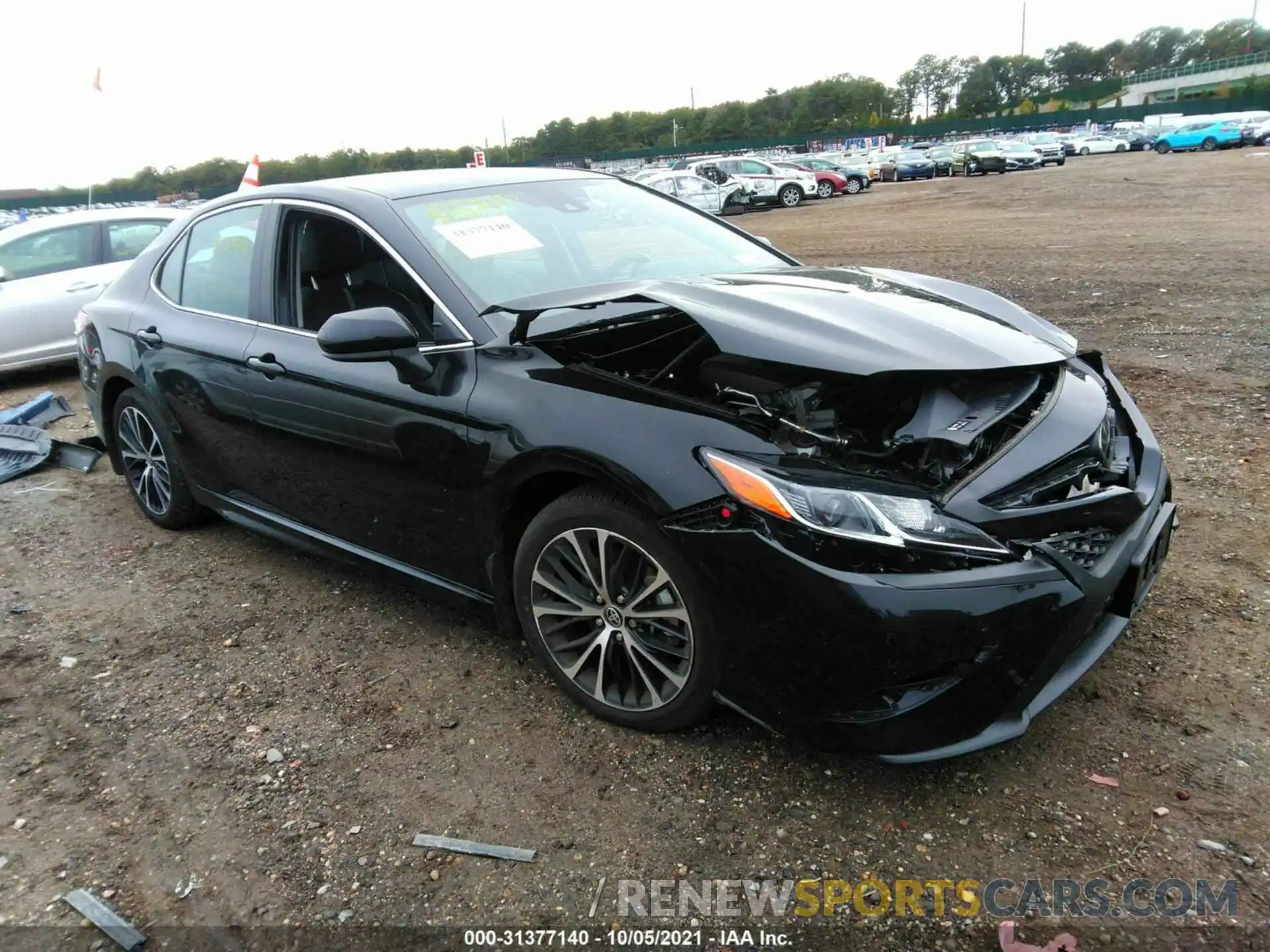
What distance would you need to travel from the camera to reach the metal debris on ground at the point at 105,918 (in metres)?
2.11

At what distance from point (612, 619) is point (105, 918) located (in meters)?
1.47

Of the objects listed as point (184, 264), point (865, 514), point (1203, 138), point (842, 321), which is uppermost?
point (1203, 138)

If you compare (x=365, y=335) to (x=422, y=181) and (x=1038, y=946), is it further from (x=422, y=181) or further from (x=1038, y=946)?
(x=1038, y=946)

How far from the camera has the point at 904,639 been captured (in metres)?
2.07

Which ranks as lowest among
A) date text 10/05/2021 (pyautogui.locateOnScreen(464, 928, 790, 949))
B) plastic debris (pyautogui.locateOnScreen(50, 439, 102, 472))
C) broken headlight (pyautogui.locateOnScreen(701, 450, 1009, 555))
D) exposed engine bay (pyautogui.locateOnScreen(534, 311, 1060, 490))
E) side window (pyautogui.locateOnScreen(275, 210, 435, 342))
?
date text 10/05/2021 (pyautogui.locateOnScreen(464, 928, 790, 949))

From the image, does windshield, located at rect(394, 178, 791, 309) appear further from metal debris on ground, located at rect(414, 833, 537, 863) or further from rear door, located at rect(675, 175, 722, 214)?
rear door, located at rect(675, 175, 722, 214)

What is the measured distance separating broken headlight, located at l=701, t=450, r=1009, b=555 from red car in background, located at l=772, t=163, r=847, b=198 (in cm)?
2963

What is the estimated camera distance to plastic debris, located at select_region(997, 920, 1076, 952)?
75.2 inches

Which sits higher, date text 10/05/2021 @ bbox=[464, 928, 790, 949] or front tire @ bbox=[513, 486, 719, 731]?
front tire @ bbox=[513, 486, 719, 731]

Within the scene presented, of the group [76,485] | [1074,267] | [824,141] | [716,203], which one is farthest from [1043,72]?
[76,485]

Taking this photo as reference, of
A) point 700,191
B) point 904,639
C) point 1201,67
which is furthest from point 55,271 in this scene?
point 1201,67

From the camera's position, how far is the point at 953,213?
18.2 meters

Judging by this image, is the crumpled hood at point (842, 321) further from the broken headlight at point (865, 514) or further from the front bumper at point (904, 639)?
the front bumper at point (904, 639)

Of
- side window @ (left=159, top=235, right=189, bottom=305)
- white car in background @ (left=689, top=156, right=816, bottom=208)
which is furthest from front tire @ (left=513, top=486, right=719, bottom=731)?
white car in background @ (left=689, top=156, right=816, bottom=208)
